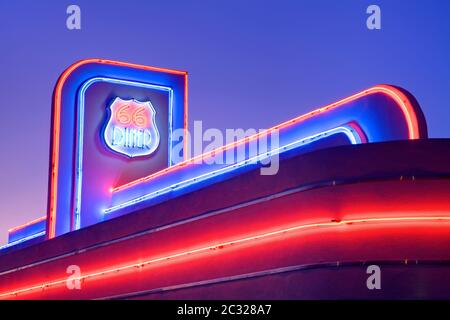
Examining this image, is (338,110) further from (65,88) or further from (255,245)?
(65,88)

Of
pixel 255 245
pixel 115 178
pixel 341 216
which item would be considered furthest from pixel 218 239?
pixel 115 178

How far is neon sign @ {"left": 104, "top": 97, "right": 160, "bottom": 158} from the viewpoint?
19.2m

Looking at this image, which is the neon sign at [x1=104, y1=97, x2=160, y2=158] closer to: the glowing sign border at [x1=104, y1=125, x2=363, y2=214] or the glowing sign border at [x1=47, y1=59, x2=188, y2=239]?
the glowing sign border at [x1=47, y1=59, x2=188, y2=239]

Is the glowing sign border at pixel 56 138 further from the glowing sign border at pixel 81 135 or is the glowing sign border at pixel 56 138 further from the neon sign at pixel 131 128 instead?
the neon sign at pixel 131 128

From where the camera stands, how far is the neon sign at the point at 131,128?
1917 centimetres

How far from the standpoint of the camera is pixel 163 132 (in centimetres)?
1988

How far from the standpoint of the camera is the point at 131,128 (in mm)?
19375
